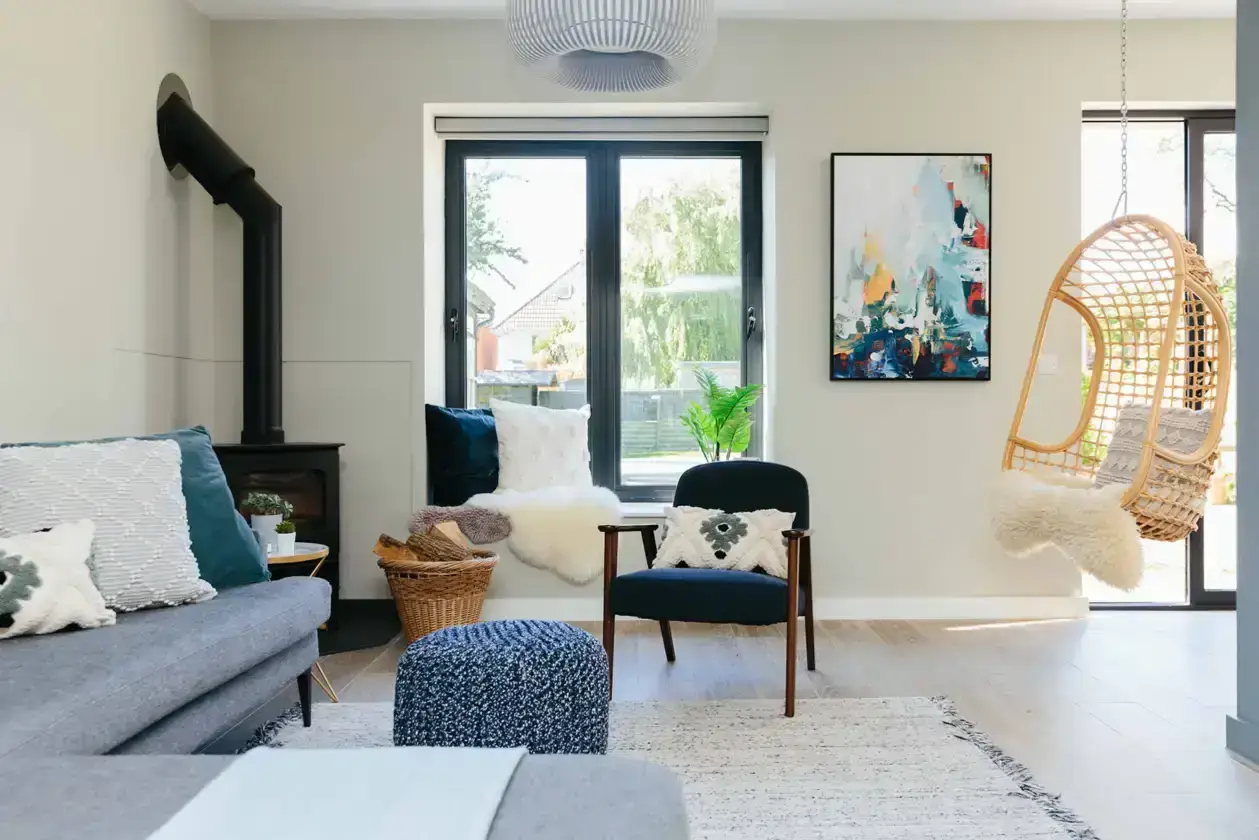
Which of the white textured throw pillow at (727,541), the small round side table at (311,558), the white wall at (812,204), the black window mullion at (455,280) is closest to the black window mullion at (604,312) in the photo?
the white wall at (812,204)

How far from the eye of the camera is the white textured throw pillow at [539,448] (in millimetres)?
4648

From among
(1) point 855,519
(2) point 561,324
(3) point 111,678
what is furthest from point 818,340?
(3) point 111,678

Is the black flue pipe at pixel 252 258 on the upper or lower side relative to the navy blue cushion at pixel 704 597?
upper

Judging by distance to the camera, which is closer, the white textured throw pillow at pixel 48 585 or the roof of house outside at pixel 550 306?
the white textured throw pillow at pixel 48 585

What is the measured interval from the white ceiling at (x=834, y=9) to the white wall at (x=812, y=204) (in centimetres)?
7

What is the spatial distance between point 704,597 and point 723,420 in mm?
1677

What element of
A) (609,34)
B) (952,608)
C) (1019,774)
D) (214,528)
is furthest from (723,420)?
(214,528)

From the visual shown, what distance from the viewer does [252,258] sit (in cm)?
420

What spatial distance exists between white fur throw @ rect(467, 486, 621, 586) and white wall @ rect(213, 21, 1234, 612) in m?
0.55

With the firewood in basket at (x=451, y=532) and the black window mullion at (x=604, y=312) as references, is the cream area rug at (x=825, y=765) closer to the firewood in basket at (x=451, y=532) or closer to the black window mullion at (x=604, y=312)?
the firewood in basket at (x=451, y=532)

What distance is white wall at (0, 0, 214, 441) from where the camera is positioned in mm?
3002

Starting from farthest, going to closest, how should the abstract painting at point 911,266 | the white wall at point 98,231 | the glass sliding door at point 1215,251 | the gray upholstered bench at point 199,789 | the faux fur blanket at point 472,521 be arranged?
the glass sliding door at point 1215,251, the abstract painting at point 911,266, the faux fur blanket at point 472,521, the white wall at point 98,231, the gray upholstered bench at point 199,789

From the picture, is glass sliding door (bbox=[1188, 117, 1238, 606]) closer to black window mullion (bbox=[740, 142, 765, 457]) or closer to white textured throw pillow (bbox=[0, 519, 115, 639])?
black window mullion (bbox=[740, 142, 765, 457])

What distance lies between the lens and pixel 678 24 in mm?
2789
